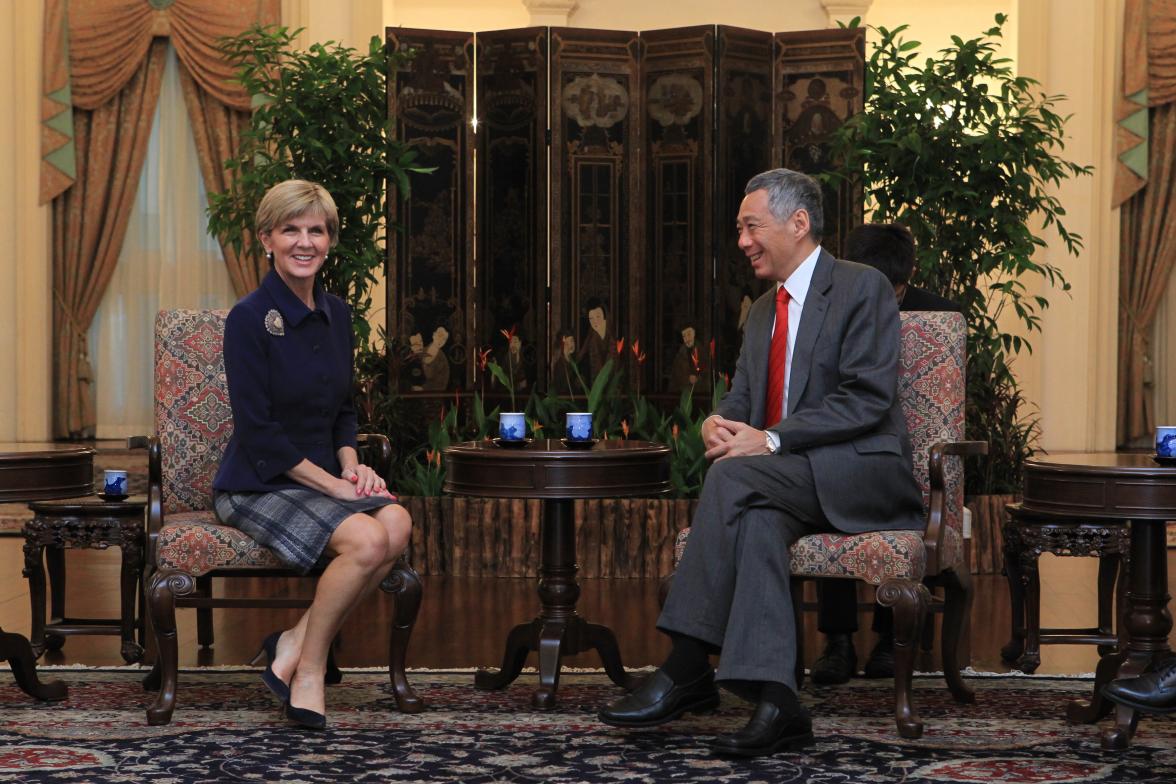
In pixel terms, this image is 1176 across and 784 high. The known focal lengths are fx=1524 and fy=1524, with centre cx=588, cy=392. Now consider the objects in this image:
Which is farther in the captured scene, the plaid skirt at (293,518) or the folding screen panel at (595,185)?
the folding screen panel at (595,185)

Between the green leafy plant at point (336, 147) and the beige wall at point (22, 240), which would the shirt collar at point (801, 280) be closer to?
the green leafy plant at point (336, 147)

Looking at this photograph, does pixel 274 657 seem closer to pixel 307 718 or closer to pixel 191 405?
pixel 307 718

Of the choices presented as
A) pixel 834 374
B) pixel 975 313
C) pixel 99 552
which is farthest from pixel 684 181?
pixel 834 374

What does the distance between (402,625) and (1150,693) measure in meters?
1.75

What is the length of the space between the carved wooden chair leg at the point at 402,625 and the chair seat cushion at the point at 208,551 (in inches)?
11.2

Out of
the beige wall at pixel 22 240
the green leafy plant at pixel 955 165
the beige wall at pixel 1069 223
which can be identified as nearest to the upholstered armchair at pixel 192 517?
the green leafy plant at pixel 955 165

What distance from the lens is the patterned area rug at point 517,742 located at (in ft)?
10.4

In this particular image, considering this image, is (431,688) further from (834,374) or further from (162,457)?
A: (834,374)

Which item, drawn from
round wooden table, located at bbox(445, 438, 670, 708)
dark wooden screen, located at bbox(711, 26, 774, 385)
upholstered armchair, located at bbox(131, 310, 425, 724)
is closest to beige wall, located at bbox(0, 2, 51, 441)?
dark wooden screen, located at bbox(711, 26, 774, 385)

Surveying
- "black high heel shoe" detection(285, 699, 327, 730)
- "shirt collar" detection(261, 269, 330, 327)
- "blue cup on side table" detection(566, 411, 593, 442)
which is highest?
"shirt collar" detection(261, 269, 330, 327)

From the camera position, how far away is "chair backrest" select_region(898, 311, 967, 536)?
4.11m

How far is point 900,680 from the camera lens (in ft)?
11.6

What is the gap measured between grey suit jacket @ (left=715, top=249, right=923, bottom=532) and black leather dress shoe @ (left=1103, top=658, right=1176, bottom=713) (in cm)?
70

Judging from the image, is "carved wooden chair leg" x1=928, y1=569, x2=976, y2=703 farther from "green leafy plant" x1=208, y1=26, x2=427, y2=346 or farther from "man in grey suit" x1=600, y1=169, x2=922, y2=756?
"green leafy plant" x1=208, y1=26, x2=427, y2=346
